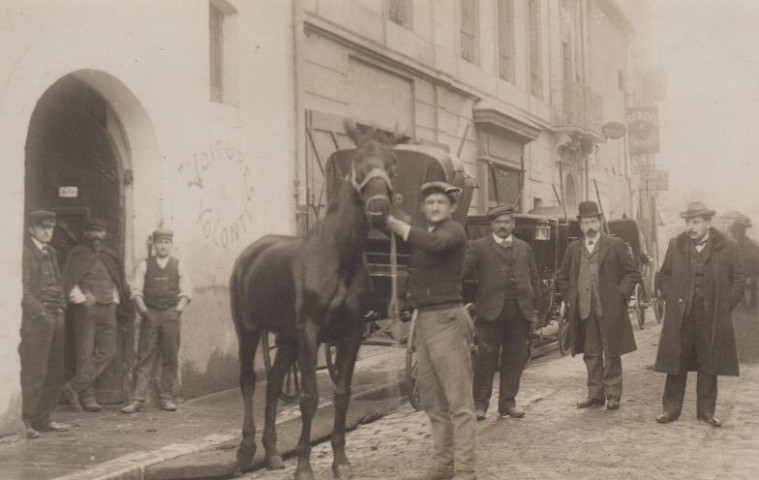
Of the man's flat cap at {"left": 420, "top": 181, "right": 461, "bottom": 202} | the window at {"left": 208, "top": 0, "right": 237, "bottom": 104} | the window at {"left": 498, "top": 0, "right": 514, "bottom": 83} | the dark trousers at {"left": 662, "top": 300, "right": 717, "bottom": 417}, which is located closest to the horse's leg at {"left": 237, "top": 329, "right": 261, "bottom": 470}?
the man's flat cap at {"left": 420, "top": 181, "right": 461, "bottom": 202}

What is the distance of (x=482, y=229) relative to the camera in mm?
12117

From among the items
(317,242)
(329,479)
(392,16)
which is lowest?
(329,479)

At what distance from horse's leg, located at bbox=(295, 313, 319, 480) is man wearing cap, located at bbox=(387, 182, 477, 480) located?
0.72 meters

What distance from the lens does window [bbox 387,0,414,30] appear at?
15953 mm

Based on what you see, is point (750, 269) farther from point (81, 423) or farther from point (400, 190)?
point (81, 423)

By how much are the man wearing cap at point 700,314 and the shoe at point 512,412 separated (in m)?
1.20

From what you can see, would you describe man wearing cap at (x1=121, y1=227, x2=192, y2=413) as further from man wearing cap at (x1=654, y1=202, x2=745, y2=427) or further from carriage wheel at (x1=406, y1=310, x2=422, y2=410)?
man wearing cap at (x1=654, y1=202, x2=745, y2=427)

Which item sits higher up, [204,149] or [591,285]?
[204,149]

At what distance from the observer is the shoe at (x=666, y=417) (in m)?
8.18

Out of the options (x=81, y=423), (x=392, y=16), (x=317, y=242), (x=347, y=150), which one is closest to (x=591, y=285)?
(x=347, y=150)

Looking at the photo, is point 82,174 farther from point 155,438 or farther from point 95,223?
point 155,438

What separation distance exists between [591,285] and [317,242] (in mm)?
3876

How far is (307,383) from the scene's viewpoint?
628 centimetres

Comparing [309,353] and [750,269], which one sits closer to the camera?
[309,353]
